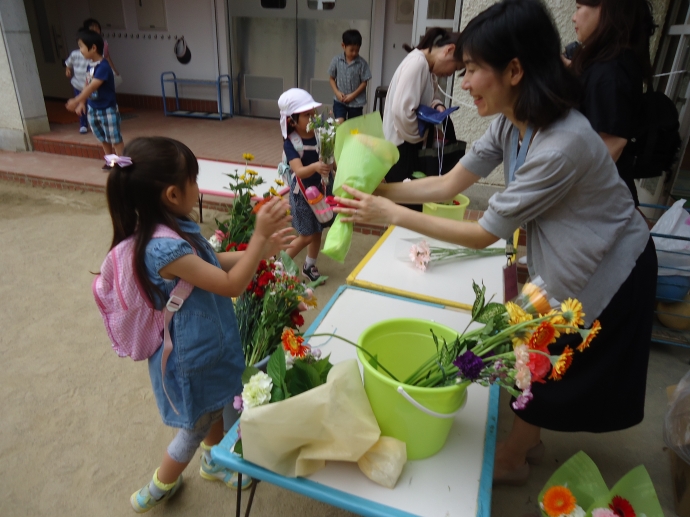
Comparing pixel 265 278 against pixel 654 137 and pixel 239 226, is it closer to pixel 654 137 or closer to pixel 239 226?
pixel 239 226

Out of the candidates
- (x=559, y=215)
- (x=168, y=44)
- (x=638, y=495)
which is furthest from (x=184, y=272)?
(x=168, y=44)

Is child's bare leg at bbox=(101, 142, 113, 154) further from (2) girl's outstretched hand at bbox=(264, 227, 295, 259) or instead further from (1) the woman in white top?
(2) girl's outstretched hand at bbox=(264, 227, 295, 259)

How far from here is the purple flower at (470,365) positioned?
3.03 feet

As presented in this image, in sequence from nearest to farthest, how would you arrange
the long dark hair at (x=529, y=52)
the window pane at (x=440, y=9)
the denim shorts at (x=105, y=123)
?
1. the long dark hair at (x=529, y=52)
2. the window pane at (x=440, y=9)
3. the denim shorts at (x=105, y=123)

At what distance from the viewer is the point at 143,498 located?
1.65 m

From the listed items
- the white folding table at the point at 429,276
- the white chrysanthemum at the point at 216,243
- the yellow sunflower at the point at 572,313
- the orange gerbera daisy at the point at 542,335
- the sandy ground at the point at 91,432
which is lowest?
the sandy ground at the point at 91,432

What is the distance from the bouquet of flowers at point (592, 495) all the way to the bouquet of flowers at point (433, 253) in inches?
39.9

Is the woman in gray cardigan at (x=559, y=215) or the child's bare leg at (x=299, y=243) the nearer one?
the woman in gray cardigan at (x=559, y=215)

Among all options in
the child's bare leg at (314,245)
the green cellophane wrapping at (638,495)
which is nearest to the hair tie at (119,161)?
the green cellophane wrapping at (638,495)

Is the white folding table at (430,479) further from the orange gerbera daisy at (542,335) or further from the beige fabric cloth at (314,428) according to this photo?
the orange gerbera daisy at (542,335)

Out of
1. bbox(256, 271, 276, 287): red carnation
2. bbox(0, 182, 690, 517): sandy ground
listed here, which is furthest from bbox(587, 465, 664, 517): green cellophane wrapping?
bbox(256, 271, 276, 287): red carnation

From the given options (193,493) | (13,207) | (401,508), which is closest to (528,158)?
(401,508)

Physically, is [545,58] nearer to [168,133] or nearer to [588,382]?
[588,382]

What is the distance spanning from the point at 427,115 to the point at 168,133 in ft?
16.7
